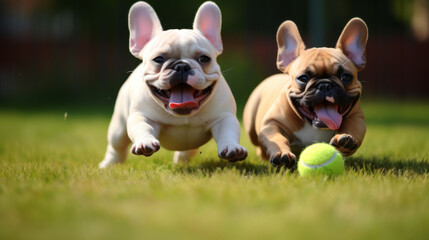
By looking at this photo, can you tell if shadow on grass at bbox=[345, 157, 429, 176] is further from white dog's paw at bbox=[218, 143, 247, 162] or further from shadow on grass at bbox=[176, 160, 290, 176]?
white dog's paw at bbox=[218, 143, 247, 162]

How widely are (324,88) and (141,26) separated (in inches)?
56.1

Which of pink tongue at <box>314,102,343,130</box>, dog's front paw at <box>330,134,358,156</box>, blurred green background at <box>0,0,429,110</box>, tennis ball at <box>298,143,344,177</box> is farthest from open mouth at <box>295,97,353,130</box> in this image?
blurred green background at <box>0,0,429,110</box>

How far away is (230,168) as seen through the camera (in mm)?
3459

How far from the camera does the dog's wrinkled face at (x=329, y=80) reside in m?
3.27

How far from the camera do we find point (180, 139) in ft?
11.5

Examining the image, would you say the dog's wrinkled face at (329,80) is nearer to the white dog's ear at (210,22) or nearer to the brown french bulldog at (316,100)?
the brown french bulldog at (316,100)

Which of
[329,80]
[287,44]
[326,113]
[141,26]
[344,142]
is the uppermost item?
[141,26]

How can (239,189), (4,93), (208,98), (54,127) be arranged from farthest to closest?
1. (4,93)
2. (54,127)
3. (208,98)
4. (239,189)

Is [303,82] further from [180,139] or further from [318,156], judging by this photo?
[180,139]

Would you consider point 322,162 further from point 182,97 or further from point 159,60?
point 159,60

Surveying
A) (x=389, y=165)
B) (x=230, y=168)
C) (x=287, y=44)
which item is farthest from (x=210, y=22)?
(x=389, y=165)

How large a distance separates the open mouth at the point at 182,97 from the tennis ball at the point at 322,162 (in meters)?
0.81

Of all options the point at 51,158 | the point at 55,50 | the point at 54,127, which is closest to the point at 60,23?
the point at 55,50

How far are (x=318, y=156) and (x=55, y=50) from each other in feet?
39.0
